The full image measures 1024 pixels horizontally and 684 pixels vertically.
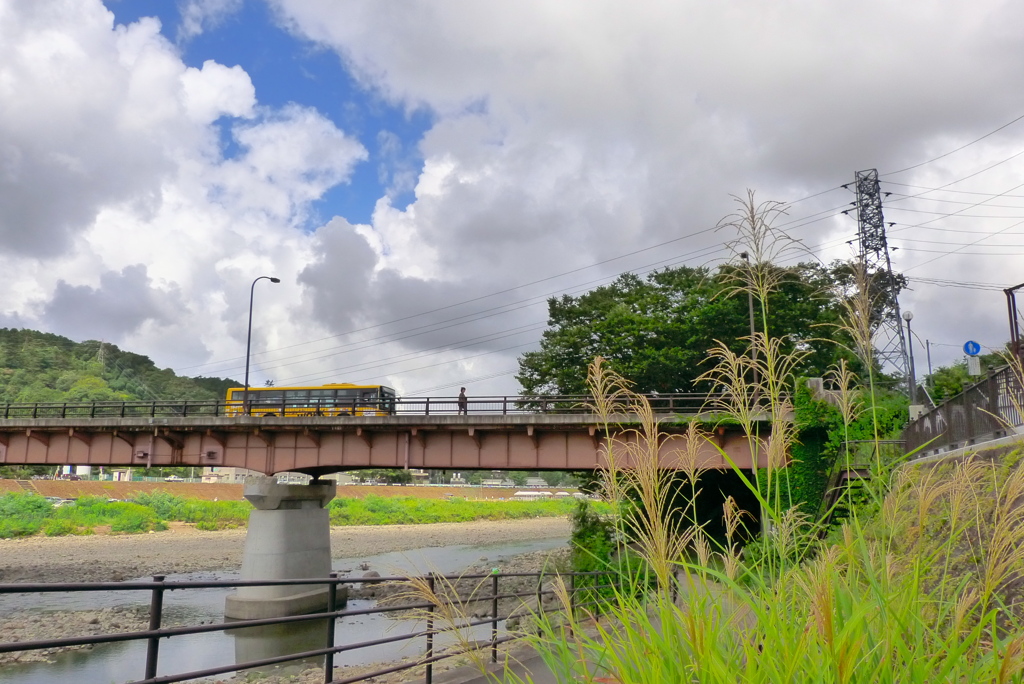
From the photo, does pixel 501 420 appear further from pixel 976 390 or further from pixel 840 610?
pixel 840 610

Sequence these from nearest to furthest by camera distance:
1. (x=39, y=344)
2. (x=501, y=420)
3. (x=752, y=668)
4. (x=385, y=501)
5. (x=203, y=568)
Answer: (x=752, y=668)
(x=501, y=420)
(x=203, y=568)
(x=385, y=501)
(x=39, y=344)

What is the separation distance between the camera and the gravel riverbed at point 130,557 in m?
23.2

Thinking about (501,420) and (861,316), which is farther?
(501,420)

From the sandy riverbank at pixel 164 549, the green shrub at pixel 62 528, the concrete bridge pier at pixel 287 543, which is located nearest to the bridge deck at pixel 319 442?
the concrete bridge pier at pixel 287 543

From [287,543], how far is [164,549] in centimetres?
2498

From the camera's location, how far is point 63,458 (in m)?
32.7

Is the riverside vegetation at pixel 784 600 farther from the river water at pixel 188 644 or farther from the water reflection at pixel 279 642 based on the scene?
the water reflection at pixel 279 642

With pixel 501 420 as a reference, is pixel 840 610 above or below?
below

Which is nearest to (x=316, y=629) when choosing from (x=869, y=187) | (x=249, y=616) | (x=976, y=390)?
(x=249, y=616)

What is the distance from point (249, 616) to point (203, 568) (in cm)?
1672

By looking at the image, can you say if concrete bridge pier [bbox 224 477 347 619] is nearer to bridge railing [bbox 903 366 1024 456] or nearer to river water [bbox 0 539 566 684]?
river water [bbox 0 539 566 684]

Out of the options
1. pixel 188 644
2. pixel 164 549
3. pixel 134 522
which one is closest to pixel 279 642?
pixel 188 644

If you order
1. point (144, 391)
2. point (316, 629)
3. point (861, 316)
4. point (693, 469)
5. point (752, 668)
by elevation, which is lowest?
point (316, 629)

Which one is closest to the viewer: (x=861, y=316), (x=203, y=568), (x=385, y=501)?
(x=861, y=316)
